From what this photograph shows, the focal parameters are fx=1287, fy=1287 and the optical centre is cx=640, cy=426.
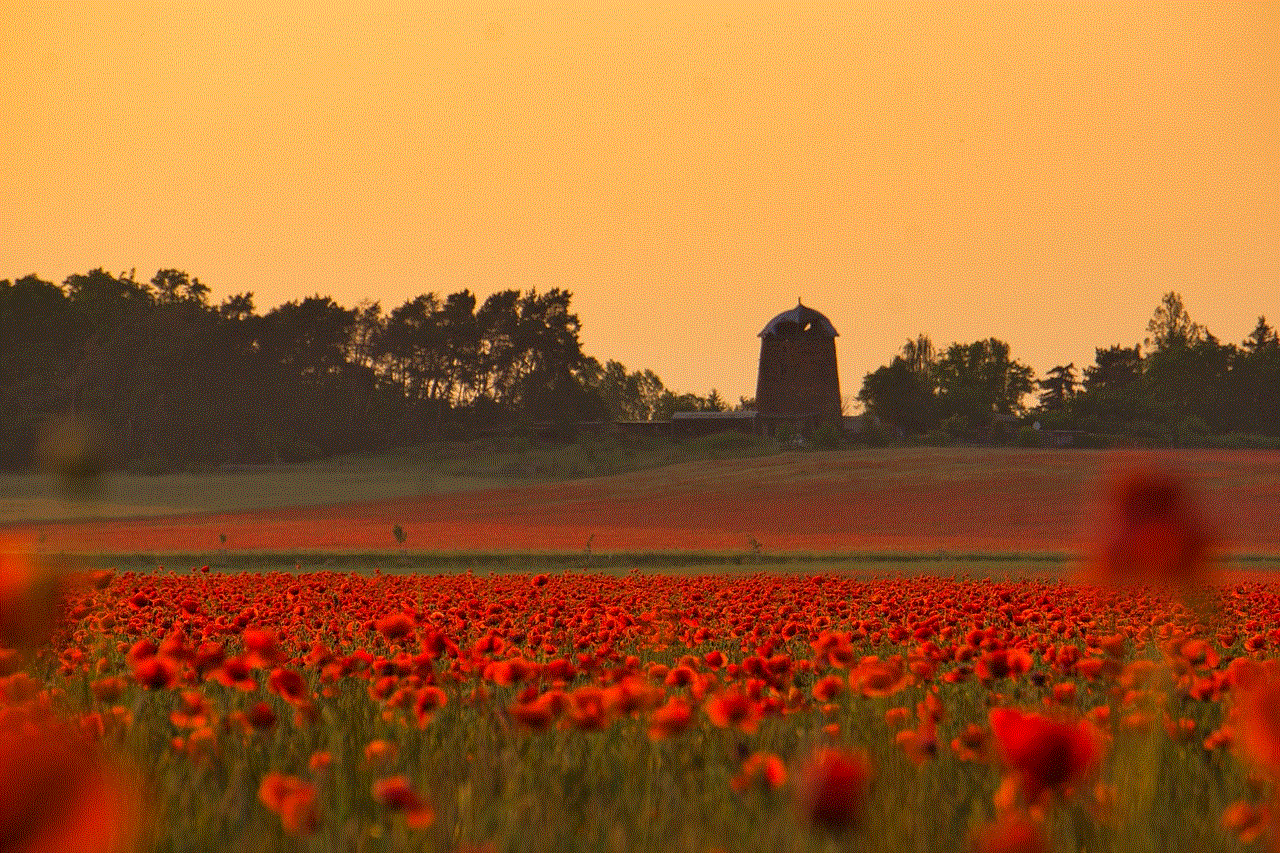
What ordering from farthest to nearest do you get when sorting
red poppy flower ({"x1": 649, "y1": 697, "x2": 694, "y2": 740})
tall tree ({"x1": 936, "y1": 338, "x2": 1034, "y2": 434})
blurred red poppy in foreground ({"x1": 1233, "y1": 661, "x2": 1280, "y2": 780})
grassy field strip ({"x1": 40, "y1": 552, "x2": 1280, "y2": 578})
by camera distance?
tall tree ({"x1": 936, "y1": 338, "x2": 1034, "y2": 434})
grassy field strip ({"x1": 40, "y1": 552, "x2": 1280, "y2": 578})
red poppy flower ({"x1": 649, "y1": 697, "x2": 694, "y2": 740})
blurred red poppy in foreground ({"x1": 1233, "y1": 661, "x2": 1280, "y2": 780})

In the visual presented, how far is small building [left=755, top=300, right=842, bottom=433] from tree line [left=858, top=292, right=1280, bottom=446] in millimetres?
4863

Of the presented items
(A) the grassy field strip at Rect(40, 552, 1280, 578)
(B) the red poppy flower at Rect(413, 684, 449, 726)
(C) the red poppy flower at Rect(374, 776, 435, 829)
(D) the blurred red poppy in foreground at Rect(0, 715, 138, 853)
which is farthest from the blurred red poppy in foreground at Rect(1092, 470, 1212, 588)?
(A) the grassy field strip at Rect(40, 552, 1280, 578)

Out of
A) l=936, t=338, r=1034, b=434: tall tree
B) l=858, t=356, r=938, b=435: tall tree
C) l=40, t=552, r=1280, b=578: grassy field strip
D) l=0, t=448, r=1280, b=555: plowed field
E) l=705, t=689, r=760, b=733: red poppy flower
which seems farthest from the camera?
l=936, t=338, r=1034, b=434: tall tree

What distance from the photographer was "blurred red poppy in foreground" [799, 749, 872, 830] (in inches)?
88.3

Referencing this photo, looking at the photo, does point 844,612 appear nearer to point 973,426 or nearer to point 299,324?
point 299,324

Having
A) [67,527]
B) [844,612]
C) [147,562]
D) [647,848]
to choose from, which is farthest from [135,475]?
[647,848]

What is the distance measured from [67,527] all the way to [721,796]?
166 feet

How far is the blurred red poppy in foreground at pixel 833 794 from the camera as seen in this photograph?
2242mm

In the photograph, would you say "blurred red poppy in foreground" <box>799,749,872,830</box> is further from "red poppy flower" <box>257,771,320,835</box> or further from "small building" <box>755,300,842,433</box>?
"small building" <box>755,300,842,433</box>

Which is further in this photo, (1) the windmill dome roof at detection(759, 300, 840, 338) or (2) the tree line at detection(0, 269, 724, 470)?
(1) the windmill dome roof at detection(759, 300, 840, 338)

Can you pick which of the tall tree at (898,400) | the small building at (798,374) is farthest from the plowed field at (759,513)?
the tall tree at (898,400)

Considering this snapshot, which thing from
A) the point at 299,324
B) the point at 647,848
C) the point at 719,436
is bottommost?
the point at 647,848

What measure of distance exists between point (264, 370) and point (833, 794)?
342 ft

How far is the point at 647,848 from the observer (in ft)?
11.8
